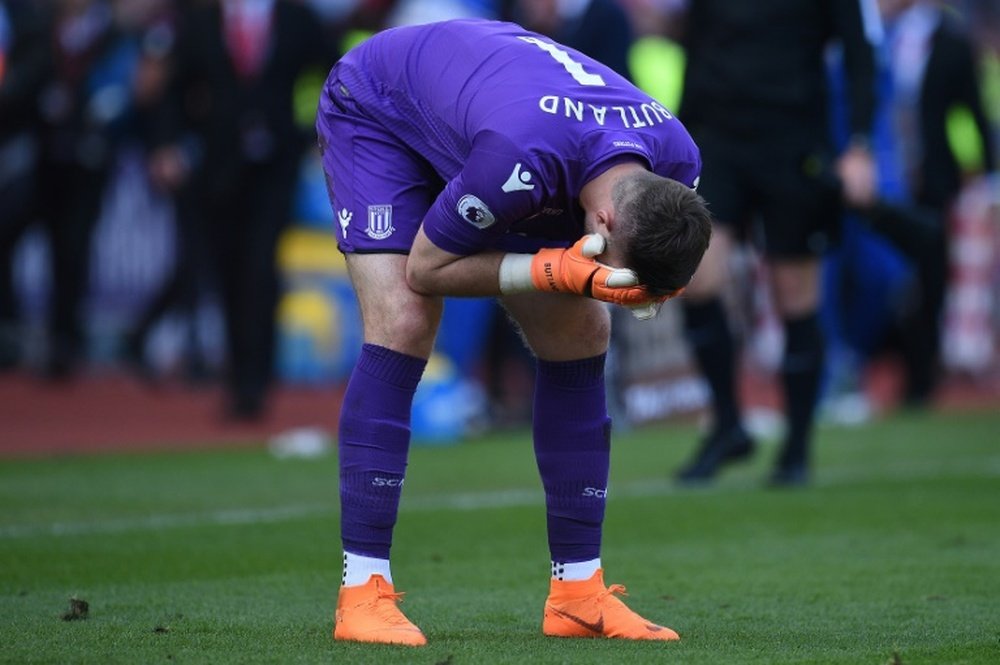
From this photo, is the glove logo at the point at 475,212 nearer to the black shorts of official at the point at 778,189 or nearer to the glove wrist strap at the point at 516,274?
the glove wrist strap at the point at 516,274

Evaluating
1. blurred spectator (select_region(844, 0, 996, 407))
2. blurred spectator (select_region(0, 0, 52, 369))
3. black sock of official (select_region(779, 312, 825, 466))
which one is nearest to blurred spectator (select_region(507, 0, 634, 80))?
black sock of official (select_region(779, 312, 825, 466))

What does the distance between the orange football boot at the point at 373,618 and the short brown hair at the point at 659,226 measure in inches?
39.8

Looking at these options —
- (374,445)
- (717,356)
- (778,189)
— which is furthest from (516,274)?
(717,356)

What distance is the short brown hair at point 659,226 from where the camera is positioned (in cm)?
441

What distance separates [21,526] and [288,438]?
388 centimetres

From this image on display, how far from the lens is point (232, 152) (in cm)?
1242

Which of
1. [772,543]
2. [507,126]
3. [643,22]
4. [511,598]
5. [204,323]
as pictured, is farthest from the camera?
[643,22]

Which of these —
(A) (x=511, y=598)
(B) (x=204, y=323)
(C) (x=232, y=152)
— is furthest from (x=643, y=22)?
(A) (x=511, y=598)

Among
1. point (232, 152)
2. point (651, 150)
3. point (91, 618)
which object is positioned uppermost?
point (232, 152)

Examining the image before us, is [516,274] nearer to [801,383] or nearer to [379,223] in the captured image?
[379,223]

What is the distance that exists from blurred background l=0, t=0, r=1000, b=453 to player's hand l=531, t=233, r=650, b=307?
21.1ft

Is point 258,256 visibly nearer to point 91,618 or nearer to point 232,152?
point 232,152

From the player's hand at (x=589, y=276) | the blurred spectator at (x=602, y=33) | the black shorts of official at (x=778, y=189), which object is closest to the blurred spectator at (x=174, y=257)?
the blurred spectator at (x=602, y=33)

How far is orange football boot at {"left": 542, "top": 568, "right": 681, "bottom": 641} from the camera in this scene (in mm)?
4863
